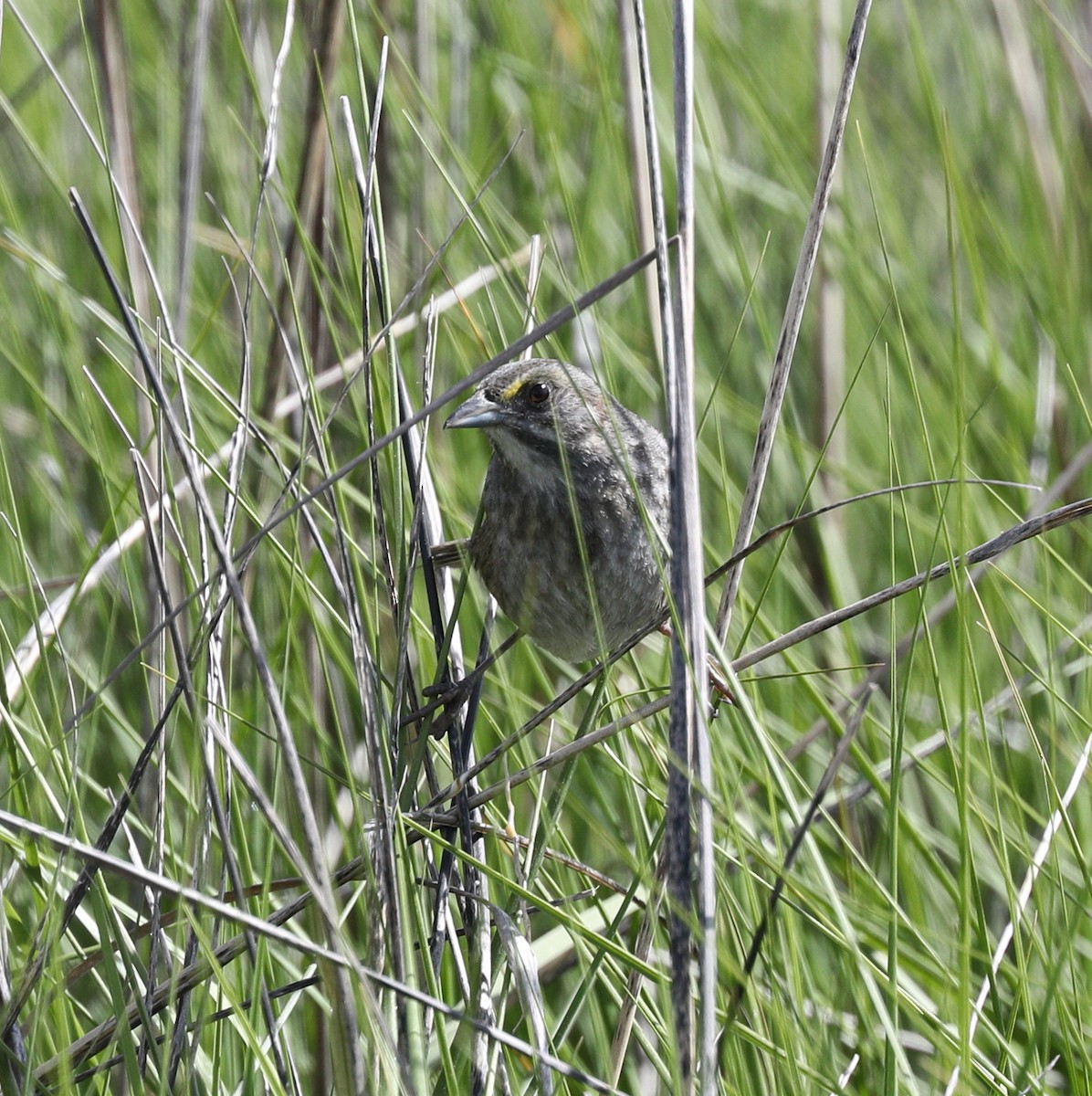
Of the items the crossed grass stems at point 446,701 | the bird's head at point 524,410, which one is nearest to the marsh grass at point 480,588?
the crossed grass stems at point 446,701

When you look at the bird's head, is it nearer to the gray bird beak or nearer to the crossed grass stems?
the gray bird beak

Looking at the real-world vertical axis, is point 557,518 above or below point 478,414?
below

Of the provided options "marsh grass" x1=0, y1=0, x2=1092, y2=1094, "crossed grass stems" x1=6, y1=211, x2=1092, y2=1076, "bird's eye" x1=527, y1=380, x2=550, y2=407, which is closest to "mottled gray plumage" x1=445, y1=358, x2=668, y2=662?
"bird's eye" x1=527, y1=380, x2=550, y2=407

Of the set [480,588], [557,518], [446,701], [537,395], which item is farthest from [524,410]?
[480,588]

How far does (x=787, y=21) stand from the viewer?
4.59 m

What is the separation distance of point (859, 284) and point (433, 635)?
1.74 m

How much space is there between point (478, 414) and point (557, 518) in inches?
11.5

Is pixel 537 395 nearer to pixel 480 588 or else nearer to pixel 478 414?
pixel 478 414

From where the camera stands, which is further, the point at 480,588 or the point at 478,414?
the point at 480,588

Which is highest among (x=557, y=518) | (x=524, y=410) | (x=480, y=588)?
(x=524, y=410)

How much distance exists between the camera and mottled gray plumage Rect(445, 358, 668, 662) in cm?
283

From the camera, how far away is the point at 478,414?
2773 mm

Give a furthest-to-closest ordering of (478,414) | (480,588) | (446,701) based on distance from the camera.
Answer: (480,588)
(478,414)
(446,701)

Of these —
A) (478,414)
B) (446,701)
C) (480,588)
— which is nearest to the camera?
(446,701)
